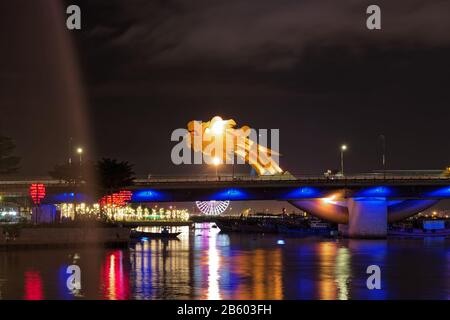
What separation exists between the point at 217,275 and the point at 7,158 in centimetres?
6413

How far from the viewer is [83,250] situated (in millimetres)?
98938

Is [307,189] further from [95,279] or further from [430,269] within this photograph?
[95,279]

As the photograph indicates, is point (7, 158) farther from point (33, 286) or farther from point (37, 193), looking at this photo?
point (33, 286)

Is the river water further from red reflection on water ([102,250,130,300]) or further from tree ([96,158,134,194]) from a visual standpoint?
tree ([96,158,134,194])

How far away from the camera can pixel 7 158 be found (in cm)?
12381

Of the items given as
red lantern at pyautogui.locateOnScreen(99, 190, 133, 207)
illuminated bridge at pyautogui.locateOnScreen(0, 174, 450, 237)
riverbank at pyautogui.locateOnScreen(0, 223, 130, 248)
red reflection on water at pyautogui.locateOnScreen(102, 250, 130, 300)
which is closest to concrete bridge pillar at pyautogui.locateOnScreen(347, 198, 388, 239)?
illuminated bridge at pyautogui.locateOnScreen(0, 174, 450, 237)

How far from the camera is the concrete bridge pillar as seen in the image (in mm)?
151500

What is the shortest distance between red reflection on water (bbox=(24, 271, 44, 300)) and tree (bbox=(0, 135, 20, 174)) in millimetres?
55425

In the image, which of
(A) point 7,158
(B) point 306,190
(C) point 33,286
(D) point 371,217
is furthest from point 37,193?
(D) point 371,217

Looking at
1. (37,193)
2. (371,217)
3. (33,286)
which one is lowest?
(33,286)

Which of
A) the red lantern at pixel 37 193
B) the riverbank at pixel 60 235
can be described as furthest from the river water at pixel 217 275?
the red lantern at pixel 37 193

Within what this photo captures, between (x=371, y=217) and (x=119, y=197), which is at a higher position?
(x=119, y=197)
